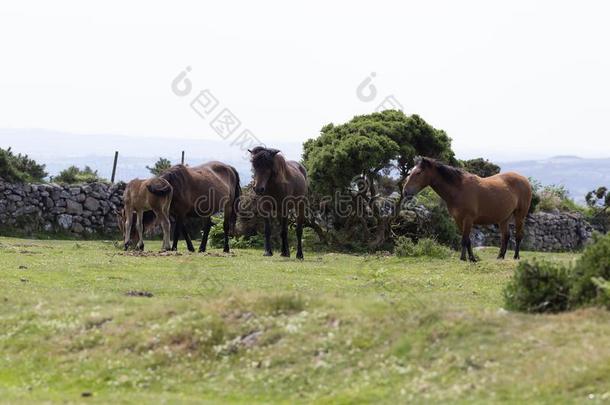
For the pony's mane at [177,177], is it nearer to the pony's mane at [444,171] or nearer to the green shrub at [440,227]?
the pony's mane at [444,171]

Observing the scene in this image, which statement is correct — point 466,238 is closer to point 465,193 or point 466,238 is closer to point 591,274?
point 465,193

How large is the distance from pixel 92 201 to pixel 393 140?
12.3 metres

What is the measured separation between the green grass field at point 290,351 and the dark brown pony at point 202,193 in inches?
459

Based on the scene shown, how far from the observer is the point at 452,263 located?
76.1 feet

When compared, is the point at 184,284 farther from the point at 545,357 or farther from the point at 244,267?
the point at 545,357

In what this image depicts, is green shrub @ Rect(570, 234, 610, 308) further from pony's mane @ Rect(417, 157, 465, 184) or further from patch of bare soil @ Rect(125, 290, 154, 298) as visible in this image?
pony's mane @ Rect(417, 157, 465, 184)

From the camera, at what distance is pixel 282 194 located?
25.7 m

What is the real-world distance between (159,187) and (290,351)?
47.9 ft

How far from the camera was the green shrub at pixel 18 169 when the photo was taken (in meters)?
35.6

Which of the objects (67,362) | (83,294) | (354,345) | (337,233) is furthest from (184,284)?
(337,233)

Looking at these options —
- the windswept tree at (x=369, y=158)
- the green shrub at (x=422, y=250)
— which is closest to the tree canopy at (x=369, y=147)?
the windswept tree at (x=369, y=158)

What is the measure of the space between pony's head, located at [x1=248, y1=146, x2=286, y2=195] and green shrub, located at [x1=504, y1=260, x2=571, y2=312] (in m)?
12.4

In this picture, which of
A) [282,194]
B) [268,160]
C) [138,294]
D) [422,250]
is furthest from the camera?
[422,250]

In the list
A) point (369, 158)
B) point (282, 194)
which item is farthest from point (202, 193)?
point (369, 158)
